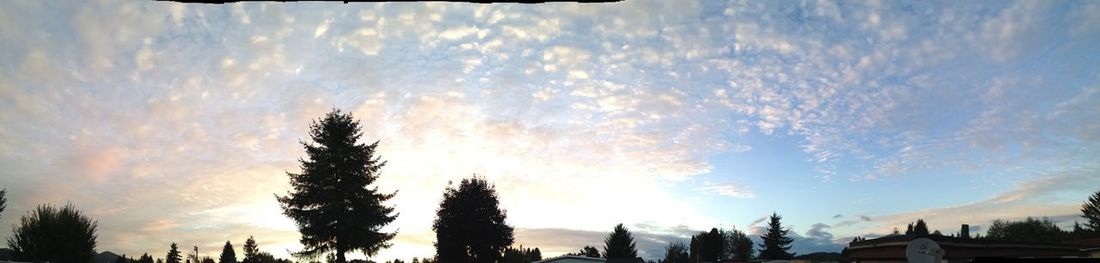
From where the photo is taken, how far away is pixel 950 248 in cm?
Result: 2222

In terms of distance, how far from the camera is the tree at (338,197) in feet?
155

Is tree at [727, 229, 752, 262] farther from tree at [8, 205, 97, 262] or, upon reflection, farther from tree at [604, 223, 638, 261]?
tree at [8, 205, 97, 262]

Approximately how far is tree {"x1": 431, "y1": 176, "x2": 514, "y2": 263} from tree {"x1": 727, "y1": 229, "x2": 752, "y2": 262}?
204ft

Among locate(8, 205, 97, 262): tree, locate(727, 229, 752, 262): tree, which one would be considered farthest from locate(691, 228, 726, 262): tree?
locate(8, 205, 97, 262): tree

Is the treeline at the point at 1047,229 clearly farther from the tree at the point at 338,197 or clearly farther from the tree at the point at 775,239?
the tree at the point at 338,197

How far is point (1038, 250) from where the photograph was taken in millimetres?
26156

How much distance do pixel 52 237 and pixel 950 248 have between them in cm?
6342

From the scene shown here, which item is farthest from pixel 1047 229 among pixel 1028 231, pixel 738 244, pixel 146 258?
pixel 146 258

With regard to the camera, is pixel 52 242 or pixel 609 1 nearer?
pixel 609 1

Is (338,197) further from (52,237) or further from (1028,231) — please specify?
(1028,231)

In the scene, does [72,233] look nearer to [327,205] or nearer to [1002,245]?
[327,205]

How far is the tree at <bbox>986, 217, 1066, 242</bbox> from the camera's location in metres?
94.1

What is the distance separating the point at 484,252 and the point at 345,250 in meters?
26.1

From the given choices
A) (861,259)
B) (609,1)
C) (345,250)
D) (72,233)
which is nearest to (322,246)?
(345,250)
